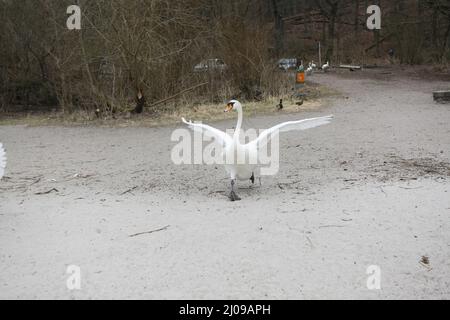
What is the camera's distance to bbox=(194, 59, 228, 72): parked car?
1658 cm

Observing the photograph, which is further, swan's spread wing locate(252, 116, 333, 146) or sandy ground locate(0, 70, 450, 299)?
swan's spread wing locate(252, 116, 333, 146)

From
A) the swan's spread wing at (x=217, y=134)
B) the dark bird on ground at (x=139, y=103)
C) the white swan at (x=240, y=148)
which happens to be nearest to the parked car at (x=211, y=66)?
the dark bird on ground at (x=139, y=103)

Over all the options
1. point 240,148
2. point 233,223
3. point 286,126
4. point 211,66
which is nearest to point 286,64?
point 211,66

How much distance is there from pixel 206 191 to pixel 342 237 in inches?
94.1

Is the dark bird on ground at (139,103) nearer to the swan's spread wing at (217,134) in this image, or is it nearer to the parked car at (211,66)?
the parked car at (211,66)

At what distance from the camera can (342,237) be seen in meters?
4.81

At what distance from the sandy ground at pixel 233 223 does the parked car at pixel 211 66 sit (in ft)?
24.1

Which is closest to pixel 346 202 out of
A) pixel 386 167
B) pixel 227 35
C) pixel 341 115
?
pixel 386 167

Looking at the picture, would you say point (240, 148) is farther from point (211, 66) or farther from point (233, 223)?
point (211, 66)

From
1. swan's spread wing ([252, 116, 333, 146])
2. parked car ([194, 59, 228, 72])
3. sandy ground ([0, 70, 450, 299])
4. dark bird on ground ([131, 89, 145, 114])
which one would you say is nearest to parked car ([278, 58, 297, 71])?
parked car ([194, 59, 228, 72])

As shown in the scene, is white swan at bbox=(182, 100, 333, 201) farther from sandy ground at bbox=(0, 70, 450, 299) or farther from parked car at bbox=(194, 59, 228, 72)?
parked car at bbox=(194, 59, 228, 72)

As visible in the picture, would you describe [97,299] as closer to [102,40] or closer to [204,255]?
[204,255]

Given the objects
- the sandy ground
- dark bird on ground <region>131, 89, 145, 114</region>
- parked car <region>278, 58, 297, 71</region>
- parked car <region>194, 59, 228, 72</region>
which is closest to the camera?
the sandy ground

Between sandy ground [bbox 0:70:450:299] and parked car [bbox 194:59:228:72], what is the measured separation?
7.35m
